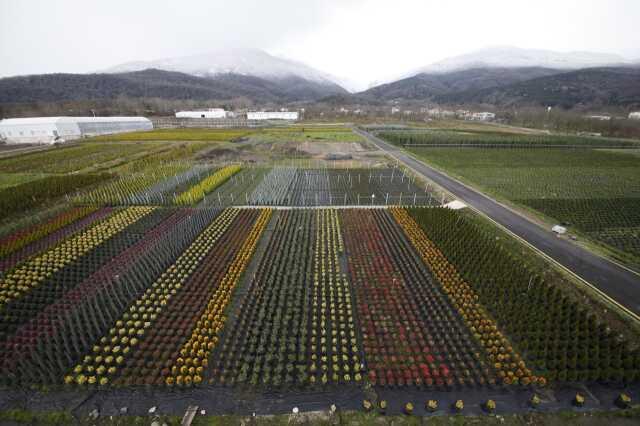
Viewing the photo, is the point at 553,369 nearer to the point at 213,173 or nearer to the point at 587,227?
the point at 587,227

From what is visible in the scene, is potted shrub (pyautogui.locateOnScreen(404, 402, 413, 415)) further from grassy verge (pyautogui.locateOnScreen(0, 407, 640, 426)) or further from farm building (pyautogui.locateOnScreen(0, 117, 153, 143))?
farm building (pyautogui.locateOnScreen(0, 117, 153, 143))

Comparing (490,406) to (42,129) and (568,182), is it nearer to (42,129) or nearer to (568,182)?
(568,182)

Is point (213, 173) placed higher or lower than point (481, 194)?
higher

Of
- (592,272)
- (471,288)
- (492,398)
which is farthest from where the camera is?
(592,272)

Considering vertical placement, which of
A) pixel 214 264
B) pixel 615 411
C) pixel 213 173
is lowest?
pixel 615 411

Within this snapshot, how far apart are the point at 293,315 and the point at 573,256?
68.9 feet

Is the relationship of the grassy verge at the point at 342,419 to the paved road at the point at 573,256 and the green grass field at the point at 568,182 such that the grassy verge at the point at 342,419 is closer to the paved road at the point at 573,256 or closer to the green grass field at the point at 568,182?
the paved road at the point at 573,256

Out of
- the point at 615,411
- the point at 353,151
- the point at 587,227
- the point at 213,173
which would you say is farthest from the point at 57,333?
the point at 353,151

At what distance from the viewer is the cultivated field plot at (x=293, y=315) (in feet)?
36.4

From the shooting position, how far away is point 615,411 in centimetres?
991

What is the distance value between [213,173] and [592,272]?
42.7m

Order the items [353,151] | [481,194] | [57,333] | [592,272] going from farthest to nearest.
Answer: [353,151], [481,194], [592,272], [57,333]

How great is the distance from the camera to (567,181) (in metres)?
37.5

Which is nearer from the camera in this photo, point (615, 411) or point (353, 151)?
point (615, 411)
